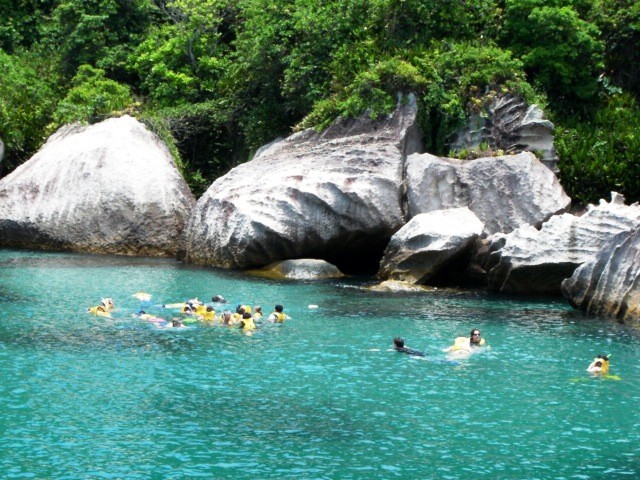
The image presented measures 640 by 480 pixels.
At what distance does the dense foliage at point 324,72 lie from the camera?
32.0 m

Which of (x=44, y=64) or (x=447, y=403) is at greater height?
(x=44, y=64)

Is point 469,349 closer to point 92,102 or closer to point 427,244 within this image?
point 427,244

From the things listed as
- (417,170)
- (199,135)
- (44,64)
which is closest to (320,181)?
(417,170)

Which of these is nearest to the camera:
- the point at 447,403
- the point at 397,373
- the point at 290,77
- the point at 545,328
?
the point at 447,403

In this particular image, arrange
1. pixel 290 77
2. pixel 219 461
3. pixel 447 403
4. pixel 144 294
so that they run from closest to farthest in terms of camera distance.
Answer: pixel 219 461
pixel 447 403
pixel 144 294
pixel 290 77

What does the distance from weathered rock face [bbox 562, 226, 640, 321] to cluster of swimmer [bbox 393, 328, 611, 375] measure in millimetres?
4103

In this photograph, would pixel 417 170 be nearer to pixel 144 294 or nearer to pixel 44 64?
pixel 144 294

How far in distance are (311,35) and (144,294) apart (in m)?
14.4

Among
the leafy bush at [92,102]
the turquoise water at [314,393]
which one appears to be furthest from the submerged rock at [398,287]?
the leafy bush at [92,102]

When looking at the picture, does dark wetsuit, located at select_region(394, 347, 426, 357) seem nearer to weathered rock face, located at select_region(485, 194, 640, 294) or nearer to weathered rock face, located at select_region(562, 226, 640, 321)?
weathered rock face, located at select_region(562, 226, 640, 321)

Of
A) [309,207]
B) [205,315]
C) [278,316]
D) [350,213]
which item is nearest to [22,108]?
[309,207]

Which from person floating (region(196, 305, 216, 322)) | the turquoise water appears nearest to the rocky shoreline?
the turquoise water

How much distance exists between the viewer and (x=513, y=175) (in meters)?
29.2

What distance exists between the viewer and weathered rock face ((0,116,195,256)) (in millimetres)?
31969
